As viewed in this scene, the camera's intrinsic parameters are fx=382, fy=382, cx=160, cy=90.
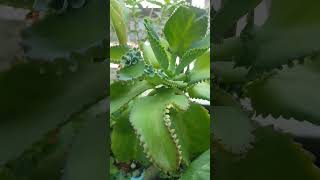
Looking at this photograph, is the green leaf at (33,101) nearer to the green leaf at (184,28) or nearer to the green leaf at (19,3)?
the green leaf at (19,3)

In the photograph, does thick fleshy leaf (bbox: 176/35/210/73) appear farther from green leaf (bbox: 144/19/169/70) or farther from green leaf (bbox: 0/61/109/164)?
green leaf (bbox: 0/61/109/164)

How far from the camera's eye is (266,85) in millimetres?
319

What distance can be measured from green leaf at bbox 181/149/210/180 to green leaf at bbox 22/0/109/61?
155mm

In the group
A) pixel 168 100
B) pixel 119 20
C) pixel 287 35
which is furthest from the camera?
pixel 119 20

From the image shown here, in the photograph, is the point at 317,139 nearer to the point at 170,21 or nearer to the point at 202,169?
the point at 202,169

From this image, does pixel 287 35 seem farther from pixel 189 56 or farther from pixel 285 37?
pixel 189 56

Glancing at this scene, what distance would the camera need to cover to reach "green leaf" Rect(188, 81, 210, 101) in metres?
0.45

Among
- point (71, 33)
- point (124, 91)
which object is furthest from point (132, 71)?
point (71, 33)

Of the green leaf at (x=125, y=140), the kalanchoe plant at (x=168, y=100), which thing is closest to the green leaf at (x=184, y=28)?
the kalanchoe plant at (x=168, y=100)

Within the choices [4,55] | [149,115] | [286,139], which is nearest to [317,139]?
[286,139]

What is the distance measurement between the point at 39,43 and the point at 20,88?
4 centimetres

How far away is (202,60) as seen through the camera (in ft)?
1.59

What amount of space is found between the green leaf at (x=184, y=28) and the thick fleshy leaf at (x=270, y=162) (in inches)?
7.3

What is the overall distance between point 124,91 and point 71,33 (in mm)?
127
